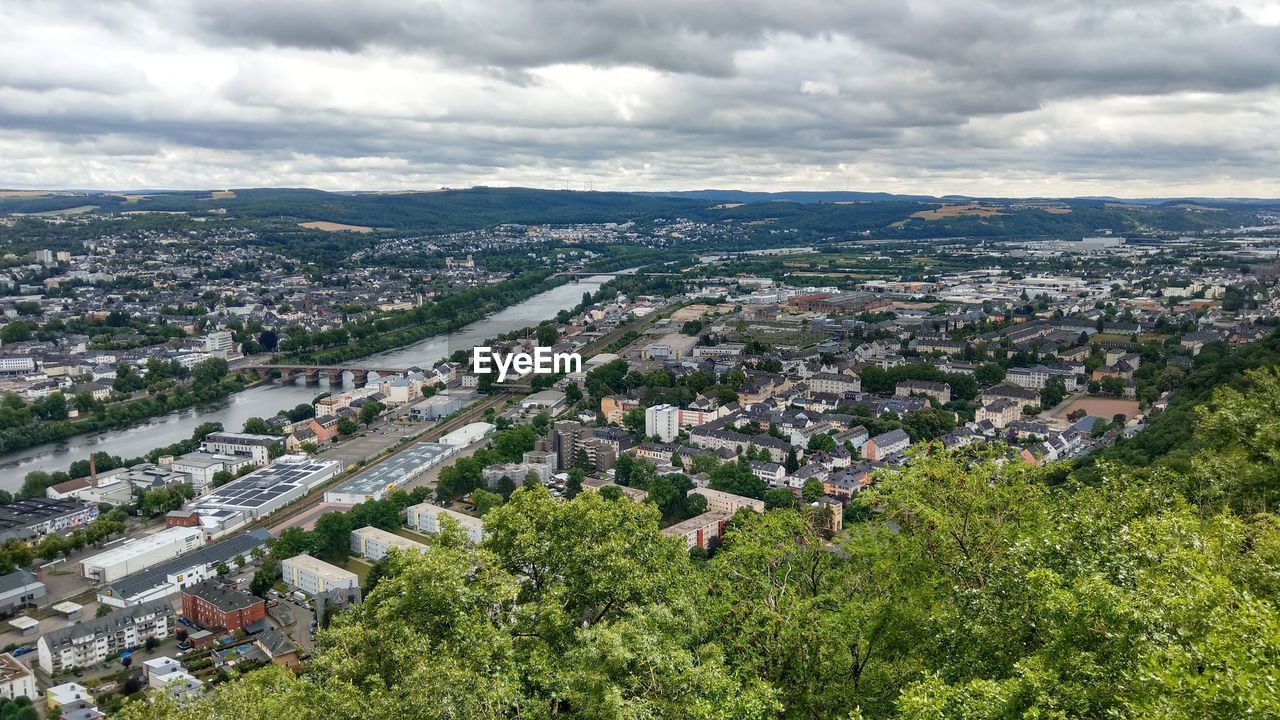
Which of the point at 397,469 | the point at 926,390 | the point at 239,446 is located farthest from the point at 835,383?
the point at 239,446

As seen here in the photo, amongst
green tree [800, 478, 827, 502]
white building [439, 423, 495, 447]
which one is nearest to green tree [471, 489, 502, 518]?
white building [439, 423, 495, 447]

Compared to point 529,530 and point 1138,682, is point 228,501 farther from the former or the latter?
point 1138,682

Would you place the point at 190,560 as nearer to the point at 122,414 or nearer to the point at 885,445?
the point at 122,414

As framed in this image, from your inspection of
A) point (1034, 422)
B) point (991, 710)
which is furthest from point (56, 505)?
point (1034, 422)

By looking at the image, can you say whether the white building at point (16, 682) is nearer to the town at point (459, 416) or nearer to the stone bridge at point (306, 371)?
the town at point (459, 416)

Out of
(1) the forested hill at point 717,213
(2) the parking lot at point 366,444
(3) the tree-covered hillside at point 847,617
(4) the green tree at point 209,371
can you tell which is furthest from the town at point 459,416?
(1) the forested hill at point 717,213
